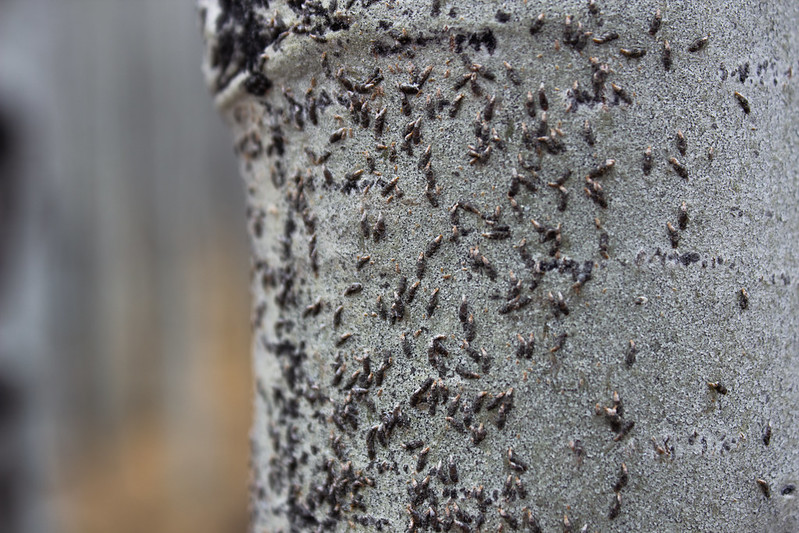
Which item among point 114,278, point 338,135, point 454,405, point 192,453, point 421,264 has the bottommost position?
point 192,453

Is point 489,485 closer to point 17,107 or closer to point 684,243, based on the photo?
point 684,243

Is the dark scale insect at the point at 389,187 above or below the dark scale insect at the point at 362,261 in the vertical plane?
above

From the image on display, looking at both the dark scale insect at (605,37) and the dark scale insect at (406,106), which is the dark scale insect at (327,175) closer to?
the dark scale insect at (406,106)

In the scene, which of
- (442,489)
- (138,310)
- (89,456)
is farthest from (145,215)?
(442,489)

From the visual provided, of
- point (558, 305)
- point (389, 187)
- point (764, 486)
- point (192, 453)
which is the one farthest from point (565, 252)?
point (192, 453)

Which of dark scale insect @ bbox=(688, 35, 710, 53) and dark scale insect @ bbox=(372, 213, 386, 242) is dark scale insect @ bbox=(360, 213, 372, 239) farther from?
dark scale insect @ bbox=(688, 35, 710, 53)

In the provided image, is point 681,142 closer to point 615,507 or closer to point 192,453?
point 615,507

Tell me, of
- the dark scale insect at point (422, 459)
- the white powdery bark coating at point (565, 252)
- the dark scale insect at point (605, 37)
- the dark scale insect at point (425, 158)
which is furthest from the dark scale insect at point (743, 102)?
the dark scale insect at point (422, 459)

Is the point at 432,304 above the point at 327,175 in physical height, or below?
below
